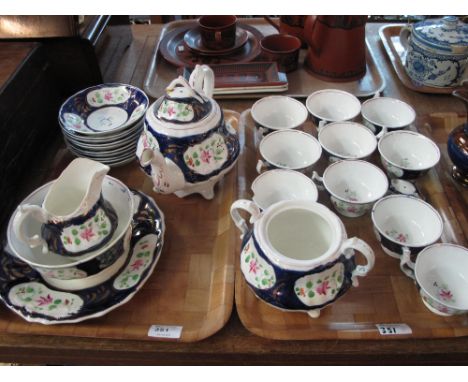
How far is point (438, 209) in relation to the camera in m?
0.89

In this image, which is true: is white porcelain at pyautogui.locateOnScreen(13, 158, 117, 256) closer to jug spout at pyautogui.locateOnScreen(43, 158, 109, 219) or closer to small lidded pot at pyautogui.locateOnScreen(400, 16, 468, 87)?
jug spout at pyautogui.locateOnScreen(43, 158, 109, 219)

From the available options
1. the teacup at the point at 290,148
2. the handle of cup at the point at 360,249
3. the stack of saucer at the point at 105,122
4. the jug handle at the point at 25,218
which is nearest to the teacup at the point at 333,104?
the teacup at the point at 290,148

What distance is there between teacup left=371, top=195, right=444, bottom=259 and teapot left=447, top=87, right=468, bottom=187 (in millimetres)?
161

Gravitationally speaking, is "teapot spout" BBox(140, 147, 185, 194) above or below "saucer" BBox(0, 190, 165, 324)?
above

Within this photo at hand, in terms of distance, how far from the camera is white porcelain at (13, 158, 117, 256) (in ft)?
2.02

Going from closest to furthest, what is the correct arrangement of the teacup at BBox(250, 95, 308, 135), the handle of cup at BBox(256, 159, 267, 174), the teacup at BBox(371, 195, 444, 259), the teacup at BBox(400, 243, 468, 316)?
the teacup at BBox(400, 243, 468, 316)
the teacup at BBox(371, 195, 444, 259)
the handle of cup at BBox(256, 159, 267, 174)
the teacup at BBox(250, 95, 308, 135)

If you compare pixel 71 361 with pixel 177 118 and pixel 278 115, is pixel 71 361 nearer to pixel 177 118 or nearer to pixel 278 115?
pixel 177 118

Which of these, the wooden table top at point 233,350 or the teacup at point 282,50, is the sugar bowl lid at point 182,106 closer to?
the wooden table top at point 233,350

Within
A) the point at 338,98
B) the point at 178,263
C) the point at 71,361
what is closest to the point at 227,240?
the point at 178,263

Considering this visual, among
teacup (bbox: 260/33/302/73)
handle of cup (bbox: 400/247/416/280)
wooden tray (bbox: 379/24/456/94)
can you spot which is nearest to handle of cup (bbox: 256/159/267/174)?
handle of cup (bbox: 400/247/416/280)

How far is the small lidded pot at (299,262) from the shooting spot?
1.96 feet

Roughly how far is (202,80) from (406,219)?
55cm

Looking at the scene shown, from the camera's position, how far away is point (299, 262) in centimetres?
59

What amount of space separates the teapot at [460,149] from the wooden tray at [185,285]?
53cm
